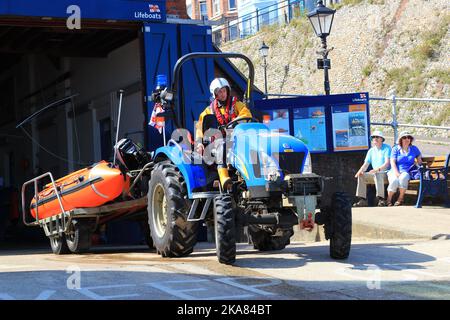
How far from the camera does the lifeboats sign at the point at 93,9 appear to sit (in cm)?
1300

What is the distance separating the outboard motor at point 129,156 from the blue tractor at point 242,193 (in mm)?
1435

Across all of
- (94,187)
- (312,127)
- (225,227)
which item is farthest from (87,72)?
(225,227)

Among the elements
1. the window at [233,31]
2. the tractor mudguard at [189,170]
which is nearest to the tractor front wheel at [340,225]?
the tractor mudguard at [189,170]

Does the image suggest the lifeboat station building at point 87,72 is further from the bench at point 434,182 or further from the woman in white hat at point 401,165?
the bench at point 434,182

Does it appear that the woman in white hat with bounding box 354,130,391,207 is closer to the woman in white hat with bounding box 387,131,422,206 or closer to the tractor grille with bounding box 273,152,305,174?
the woman in white hat with bounding box 387,131,422,206

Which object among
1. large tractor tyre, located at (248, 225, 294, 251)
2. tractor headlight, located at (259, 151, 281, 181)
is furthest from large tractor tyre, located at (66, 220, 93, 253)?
tractor headlight, located at (259, 151, 281, 181)

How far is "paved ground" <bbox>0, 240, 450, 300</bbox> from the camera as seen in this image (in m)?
6.46

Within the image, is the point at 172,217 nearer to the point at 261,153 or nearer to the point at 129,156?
the point at 261,153

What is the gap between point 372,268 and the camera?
795 cm

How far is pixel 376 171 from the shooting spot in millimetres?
13969

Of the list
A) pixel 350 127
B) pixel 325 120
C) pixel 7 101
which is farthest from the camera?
pixel 7 101

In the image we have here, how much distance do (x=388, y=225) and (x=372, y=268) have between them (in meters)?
3.56

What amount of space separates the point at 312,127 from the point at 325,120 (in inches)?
11.1

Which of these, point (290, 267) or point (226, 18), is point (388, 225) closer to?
point (290, 267)
